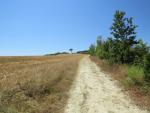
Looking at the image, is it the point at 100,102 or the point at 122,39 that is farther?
the point at 122,39

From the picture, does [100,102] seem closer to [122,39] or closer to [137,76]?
[137,76]

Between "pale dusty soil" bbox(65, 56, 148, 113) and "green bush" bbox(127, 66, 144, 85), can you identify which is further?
"green bush" bbox(127, 66, 144, 85)

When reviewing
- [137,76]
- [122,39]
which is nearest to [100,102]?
[137,76]

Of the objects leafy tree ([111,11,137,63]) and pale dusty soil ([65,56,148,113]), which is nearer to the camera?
pale dusty soil ([65,56,148,113])

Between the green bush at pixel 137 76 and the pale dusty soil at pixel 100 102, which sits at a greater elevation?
the green bush at pixel 137 76

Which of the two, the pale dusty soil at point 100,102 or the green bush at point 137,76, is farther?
the green bush at point 137,76

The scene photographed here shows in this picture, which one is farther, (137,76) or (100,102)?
(137,76)

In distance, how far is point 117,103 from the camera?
10.9 m

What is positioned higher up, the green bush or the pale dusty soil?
the green bush

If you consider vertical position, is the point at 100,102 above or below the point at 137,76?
below

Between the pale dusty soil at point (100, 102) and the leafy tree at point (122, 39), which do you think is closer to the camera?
the pale dusty soil at point (100, 102)

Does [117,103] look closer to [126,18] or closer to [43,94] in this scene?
[43,94]

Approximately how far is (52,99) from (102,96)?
284 centimetres

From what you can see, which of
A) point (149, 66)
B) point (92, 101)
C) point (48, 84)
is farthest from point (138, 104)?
point (48, 84)
